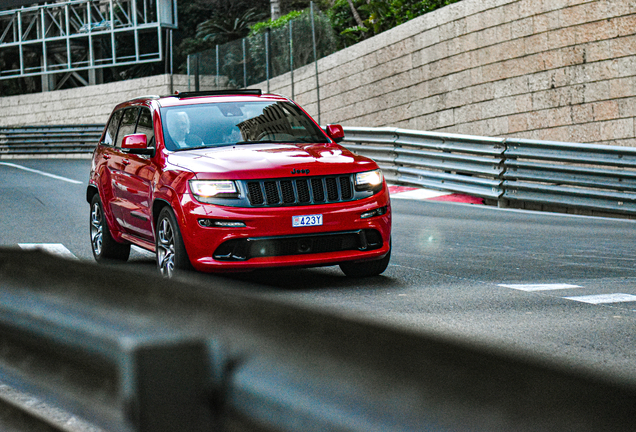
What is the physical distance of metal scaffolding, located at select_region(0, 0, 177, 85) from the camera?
4659cm

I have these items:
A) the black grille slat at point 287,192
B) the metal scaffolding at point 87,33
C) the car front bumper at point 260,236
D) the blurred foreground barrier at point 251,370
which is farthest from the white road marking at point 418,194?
the metal scaffolding at point 87,33

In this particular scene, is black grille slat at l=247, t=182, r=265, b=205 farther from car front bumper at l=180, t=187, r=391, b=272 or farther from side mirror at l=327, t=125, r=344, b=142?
side mirror at l=327, t=125, r=344, b=142

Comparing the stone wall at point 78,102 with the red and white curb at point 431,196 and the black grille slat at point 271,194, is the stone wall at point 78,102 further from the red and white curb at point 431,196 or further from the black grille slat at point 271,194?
the black grille slat at point 271,194

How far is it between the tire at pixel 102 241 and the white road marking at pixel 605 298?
4632 mm

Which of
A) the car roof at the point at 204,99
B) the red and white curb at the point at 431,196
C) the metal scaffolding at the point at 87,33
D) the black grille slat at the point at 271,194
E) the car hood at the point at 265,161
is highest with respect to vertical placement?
the metal scaffolding at the point at 87,33

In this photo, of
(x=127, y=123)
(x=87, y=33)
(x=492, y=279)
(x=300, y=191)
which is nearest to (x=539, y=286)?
(x=492, y=279)

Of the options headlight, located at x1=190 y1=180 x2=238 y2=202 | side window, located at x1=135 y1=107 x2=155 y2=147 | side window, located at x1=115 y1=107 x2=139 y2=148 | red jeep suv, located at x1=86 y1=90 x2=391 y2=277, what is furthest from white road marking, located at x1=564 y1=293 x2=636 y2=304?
side window, located at x1=115 y1=107 x2=139 y2=148

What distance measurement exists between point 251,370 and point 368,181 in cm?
597

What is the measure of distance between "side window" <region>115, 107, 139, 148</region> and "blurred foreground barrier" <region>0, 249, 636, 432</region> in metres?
6.65

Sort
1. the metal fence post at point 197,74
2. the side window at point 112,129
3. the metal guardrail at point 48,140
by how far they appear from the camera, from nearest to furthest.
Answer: the side window at point 112,129 < the metal fence post at point 197,74 < the metal guardrail at point 48,140

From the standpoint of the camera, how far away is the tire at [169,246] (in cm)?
725

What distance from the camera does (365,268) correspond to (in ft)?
26.6

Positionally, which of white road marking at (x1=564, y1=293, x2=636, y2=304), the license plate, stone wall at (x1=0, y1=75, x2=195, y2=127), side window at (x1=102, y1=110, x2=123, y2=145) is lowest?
white road marking at (x1=564, y1=293, x2=636, y2=304)

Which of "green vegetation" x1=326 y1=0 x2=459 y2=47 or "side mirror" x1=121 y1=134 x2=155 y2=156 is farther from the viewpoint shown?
"green vegetation" x1=326 y1=0 x2=459 y2=47
